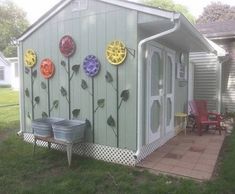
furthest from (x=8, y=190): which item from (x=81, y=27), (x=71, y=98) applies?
(x=81, y=27)

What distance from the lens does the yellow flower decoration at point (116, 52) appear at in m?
4.59

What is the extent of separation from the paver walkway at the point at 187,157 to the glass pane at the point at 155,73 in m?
1.24

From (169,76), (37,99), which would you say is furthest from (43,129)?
(169,76)

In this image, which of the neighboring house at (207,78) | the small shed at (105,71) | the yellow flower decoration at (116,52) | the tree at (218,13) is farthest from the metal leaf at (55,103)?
the tree at (218,13)

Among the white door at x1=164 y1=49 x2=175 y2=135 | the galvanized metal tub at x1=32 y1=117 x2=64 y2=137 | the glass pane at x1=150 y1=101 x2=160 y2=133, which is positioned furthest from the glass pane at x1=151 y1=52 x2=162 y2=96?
the galvanized metal tub at x1=32 y1=117 x2=64 y2=137

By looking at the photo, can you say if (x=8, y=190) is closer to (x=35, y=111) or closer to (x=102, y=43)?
(x=35, y=111)

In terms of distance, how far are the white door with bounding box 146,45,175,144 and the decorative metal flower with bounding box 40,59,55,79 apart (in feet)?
6.62

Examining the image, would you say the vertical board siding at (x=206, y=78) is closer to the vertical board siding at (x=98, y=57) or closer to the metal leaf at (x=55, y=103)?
the vertical board siding at (x=98, y=57)

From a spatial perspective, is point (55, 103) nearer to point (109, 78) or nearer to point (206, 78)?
point (109, 78)

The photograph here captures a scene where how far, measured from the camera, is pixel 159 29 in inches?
188

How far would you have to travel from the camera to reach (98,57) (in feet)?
16.0

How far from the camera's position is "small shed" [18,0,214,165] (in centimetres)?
456

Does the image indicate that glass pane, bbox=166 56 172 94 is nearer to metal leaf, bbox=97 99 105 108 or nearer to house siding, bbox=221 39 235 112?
metal leaf, bbox=97 99 105 108

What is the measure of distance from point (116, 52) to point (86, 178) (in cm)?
215
